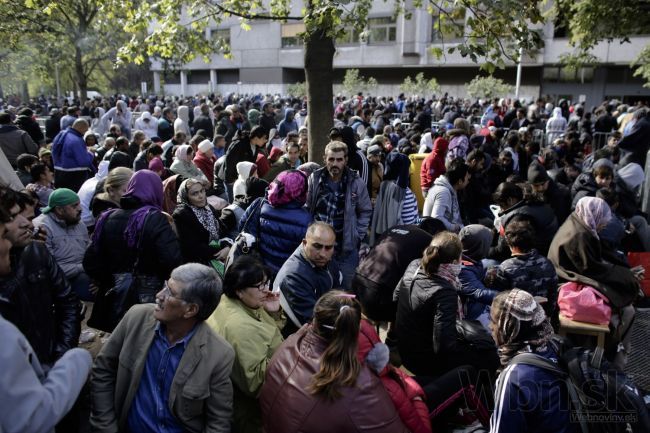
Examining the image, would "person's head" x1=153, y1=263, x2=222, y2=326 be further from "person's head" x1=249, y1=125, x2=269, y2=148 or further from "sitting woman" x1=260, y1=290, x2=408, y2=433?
"person's head" x1=249, y1=125, x2=269, y2=148

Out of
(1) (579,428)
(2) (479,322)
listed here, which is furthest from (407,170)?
(1) (579,428)

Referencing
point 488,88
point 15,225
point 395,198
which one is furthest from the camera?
point 488,88

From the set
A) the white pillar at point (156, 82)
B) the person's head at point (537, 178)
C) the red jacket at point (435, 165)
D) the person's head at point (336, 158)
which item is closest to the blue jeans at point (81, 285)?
the person's head at point (336, 158)

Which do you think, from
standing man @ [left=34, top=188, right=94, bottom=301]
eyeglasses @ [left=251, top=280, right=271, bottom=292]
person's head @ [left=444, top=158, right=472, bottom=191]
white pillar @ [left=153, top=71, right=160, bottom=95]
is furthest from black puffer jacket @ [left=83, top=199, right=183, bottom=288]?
white pillar @ [left=153, top=71, right=160, bottom=95]

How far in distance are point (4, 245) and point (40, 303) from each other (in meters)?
0.56

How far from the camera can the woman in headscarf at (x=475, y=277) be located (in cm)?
414

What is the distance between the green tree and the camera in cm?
535

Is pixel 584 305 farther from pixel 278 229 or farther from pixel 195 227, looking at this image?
pixel 195 227

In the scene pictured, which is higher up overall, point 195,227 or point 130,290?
point 195,227

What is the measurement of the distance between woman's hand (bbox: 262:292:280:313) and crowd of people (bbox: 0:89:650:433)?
24mm

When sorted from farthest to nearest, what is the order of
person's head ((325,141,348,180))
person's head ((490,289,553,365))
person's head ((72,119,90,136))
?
person's head ((72,119,90,136))
person's head ((325,141,348,180))
person's head ((490,289,553,365))

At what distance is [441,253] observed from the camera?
3576 mm

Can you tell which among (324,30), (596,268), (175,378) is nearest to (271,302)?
(175,378)

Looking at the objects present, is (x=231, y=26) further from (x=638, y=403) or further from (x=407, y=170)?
(x=638, y=403)
